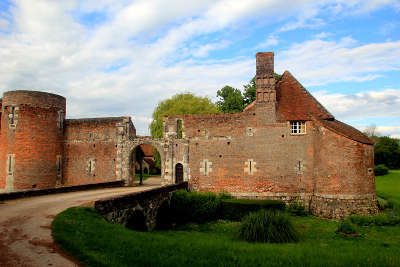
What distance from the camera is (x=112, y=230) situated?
898 cm

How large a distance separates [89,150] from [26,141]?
4.43 m

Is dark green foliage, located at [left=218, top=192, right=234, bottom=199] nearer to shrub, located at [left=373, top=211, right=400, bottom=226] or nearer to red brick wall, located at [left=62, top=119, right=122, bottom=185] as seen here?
shrub, located at [left=373, top=211, right=400, bottom=226]

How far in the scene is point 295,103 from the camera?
20.8 m

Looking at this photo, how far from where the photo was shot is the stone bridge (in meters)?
11.7

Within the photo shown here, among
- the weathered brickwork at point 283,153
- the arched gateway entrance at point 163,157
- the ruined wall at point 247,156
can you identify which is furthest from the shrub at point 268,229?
the arched gateway entrance at point 163,157

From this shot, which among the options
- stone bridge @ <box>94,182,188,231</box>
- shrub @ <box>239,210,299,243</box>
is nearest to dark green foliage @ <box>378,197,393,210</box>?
shrub @ <box>239,210,299,243</box>

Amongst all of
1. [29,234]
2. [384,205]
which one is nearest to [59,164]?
[29,234]

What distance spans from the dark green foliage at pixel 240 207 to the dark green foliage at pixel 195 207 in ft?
1.58

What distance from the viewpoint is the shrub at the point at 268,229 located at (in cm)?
1105

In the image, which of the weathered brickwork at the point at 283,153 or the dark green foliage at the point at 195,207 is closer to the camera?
the weathered brickwork at the point at 283,153

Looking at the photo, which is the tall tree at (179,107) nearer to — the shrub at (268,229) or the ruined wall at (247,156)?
the ruined wall at (247,156)

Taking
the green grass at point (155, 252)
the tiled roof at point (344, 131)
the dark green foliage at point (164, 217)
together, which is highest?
the tiled roof at point (344, 131)

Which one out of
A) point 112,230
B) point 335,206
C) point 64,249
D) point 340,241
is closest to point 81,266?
point 64,249

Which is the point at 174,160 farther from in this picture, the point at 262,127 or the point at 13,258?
the point at 13,258
